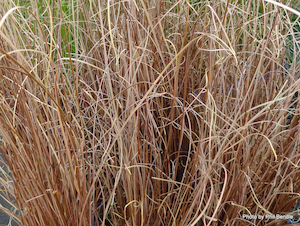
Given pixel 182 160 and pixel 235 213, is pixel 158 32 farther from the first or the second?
pixel 235 213

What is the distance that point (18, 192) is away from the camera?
68cm

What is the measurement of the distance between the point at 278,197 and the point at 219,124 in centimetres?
31

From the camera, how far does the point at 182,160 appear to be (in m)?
0.88

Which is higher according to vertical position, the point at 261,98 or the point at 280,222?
the point at 261,98

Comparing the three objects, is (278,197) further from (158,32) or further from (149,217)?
(158,32)

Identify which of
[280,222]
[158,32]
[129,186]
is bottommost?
[280,222]

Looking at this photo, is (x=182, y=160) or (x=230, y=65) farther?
(x=182, y=160)

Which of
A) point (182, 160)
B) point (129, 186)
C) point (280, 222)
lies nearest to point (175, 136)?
point (182, 160)

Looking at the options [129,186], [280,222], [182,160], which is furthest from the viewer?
[182,160]

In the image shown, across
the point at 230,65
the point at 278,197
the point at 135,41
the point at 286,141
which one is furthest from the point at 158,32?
the point at 278,197

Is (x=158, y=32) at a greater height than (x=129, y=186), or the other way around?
(x=158, y=32)

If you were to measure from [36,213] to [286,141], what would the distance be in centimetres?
76

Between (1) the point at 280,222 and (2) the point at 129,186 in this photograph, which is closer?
(2) the point at 129,186

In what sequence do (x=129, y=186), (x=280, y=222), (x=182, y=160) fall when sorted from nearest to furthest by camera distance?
(x=129, y=186) → (x=280, y=222) → (x=182, y=160)
